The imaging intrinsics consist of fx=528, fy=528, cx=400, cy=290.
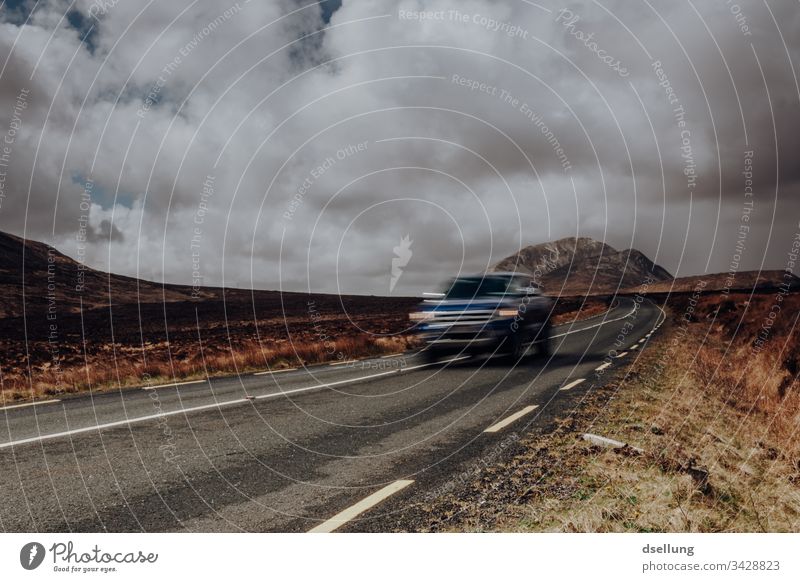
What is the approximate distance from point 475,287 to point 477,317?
2.92 feet

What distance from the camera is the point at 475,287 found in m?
12.4

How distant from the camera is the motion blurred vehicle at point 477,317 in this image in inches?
467

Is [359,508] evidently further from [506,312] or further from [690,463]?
[506,312]

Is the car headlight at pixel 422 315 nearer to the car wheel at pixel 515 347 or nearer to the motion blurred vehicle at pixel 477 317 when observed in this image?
the motion blurred vehicle at pixel 477 317

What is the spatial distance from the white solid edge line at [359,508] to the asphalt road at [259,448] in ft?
0.05

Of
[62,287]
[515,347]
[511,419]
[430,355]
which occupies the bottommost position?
[511,419]

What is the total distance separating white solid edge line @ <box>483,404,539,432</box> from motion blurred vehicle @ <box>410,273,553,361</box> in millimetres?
4145

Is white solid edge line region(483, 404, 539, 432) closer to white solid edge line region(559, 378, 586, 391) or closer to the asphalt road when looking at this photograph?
the asphalt road

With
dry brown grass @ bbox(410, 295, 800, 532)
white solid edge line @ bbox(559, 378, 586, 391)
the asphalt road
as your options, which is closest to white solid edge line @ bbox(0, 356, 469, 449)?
the asphalt road

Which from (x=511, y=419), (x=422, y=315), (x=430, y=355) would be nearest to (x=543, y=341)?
(x=430, y=355)

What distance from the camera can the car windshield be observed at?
1224 cm

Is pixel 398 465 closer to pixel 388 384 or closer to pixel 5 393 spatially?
pixel 388 384

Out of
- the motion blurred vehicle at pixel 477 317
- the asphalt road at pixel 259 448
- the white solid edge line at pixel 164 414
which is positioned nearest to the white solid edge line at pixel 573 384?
the asphalt road at pixel 259 448

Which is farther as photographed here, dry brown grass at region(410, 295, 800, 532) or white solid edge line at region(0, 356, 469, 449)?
white solid edge line at region(0, 356, 469, 449)
